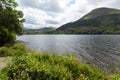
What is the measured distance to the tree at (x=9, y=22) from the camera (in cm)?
4618

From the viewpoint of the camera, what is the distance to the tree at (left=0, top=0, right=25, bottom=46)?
46181 millimetres

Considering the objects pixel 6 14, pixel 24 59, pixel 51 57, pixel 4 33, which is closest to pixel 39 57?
pixel 51 57

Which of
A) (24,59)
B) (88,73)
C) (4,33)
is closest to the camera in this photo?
(24,59)

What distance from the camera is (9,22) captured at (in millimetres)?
58625

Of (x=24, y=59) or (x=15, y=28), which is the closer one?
(x=24, y=59)

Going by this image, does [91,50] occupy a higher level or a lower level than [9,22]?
lower

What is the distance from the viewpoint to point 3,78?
9891 mm

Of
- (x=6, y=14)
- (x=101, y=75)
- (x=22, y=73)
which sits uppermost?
(x=6, y=14)

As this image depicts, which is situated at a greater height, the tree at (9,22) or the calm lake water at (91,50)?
the tree at (9,22)

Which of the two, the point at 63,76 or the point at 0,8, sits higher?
the point at 0,8

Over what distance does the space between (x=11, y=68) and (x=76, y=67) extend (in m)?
4.65

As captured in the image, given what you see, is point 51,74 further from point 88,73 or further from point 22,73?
point 88,73

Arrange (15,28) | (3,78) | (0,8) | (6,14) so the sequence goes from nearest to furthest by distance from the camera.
A: (3,78)
(0,8)
(6,14)
(15,28)

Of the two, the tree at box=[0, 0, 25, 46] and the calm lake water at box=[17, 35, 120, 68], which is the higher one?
the tree at box=[0, 0, 25, 46]
